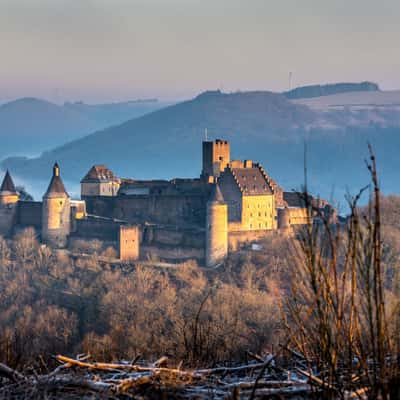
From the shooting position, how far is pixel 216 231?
41.9 m

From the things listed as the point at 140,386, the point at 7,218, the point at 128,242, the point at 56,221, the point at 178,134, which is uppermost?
the point at 178,134

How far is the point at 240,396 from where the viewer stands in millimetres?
5109

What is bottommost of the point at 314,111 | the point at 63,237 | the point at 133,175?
the point at 63,237

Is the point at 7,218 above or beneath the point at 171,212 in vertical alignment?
beneath

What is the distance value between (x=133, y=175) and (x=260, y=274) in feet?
367

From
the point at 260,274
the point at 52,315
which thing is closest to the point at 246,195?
the point at 260,274

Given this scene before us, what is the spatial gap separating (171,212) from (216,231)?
499 cm

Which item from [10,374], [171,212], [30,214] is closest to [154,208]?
[171,212]

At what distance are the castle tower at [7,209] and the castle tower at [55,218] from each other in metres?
3.02

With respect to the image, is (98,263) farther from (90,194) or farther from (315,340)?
(315,340)

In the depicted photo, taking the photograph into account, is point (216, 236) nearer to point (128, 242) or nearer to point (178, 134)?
point (128, 242)

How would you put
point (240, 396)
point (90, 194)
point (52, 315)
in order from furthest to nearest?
point (90, 194) → point (52, 315) → point (240, 396)

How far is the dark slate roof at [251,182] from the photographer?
45.6 metres

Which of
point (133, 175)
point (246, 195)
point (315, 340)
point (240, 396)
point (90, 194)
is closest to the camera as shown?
point (240, 396)
